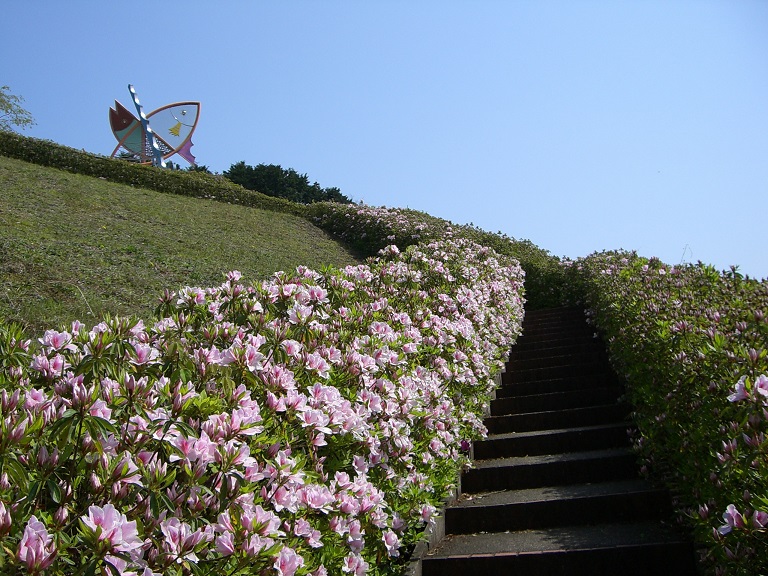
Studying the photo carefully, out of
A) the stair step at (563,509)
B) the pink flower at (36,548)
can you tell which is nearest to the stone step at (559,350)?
the stair step at (563,509)

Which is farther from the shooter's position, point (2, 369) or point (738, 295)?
point (738, 295)

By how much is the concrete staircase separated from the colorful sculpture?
29.4 meters

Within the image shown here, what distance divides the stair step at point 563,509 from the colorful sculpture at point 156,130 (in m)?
30.7

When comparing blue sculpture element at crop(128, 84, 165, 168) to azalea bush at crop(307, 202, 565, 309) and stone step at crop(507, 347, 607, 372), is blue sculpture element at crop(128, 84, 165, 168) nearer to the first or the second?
azalea bush at crop(307, 202, 565, 309)

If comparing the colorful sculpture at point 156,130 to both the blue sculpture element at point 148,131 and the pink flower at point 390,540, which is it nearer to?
the blue sculpture element at point 148,131

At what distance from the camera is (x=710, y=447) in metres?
3.24

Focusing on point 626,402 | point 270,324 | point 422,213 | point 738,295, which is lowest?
point 626,402

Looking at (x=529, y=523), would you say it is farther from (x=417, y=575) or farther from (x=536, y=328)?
(x=536, y=328)

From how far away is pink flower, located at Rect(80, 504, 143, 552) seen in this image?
1409 mm

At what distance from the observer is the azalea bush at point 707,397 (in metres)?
2.59

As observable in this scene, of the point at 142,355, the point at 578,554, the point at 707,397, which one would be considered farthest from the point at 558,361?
the point at 142,355

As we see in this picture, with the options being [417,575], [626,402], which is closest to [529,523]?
[417,575]

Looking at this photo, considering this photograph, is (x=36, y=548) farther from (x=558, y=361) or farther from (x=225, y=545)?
(x=558, y=361)

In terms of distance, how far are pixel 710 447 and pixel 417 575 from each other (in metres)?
1.89
